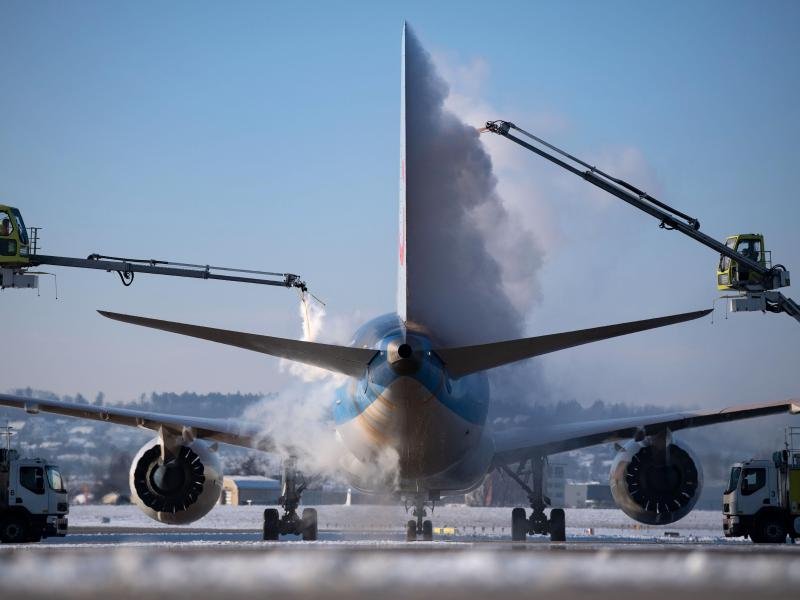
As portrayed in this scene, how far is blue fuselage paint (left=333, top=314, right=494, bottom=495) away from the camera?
28.7 m

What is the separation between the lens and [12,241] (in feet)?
193

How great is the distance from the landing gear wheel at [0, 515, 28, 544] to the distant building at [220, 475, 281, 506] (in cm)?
7224

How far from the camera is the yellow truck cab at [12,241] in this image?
192 feet

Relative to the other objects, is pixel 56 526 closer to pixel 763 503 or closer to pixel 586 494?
pixel 763 503

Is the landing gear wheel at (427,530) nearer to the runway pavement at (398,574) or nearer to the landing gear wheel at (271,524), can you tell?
the landing gear wheel at (271,524)

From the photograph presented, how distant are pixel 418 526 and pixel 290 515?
4454mm

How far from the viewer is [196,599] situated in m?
13.9

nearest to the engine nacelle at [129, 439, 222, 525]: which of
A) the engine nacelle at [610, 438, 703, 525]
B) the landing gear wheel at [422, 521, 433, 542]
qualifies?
the landing gear wheel at [422, 521, 433, 542]

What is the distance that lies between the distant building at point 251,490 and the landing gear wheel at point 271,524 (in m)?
71.3

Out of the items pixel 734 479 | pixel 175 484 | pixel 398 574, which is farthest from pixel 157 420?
pixel 398 574

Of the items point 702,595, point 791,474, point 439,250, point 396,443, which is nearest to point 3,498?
point 396,443

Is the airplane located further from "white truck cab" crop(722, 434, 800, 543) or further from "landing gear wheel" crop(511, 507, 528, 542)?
"white truck cab" crop(722, 434, 800, 543)

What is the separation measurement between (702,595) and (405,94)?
2034 cm

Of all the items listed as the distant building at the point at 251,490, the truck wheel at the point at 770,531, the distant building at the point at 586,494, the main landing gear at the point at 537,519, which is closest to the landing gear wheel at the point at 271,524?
the main landing gear at the point at 537,519
